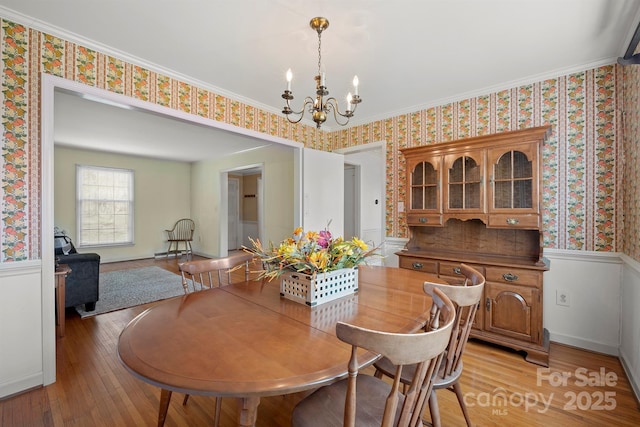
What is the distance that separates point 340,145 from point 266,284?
294cm

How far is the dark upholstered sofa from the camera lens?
10.4 ft

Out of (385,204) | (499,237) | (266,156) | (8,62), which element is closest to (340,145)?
(385,204)

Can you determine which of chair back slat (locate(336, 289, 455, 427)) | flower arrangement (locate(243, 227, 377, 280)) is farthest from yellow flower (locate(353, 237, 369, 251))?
chair back slat (locate(336, 289, 455, 427))

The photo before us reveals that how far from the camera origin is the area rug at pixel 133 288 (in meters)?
3.59

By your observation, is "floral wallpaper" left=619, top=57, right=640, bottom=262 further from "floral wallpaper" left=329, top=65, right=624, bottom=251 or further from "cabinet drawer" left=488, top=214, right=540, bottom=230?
"cabinet drawer" left=488, top=214, right=540, bottom=230

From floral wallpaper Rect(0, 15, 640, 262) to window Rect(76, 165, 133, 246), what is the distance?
194 inches

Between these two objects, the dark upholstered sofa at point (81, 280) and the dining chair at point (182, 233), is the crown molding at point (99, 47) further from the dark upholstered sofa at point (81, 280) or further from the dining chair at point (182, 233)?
the dining chair at point (182, 233)

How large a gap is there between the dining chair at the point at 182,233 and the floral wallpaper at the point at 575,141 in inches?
265

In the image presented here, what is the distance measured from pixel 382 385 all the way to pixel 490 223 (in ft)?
6.66

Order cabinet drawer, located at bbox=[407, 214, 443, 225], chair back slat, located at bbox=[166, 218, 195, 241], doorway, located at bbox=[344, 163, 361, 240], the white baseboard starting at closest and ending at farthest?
the white baseboard < cabinet drawer, located at bbox=[407, 214, 443, 225] < doorway, located at bbox=[344, 163, 361, 240] < chair back slat, located at bbox=[166, 218, 195, 241]

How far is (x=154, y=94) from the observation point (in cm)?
257

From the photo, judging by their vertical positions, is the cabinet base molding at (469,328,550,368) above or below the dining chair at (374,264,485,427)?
below

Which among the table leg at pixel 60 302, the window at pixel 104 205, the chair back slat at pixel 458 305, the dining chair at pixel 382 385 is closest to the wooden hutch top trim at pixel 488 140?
the chair back slat at pixel 458 305

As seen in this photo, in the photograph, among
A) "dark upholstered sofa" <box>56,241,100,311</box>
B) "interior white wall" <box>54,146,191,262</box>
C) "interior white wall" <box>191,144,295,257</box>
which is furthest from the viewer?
"interior white wall" <box>54,146,191,262</box>
